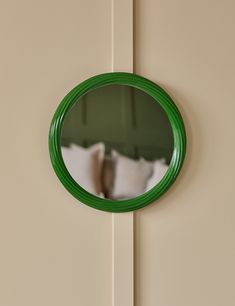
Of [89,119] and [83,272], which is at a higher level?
[89,119]

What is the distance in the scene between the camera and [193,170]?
5.85 feet


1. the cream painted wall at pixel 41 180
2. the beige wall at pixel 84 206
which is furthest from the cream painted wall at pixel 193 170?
the cream painted wall at pixel 41 180

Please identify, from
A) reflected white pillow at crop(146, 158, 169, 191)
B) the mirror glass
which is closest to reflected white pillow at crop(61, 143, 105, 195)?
the mirror glass

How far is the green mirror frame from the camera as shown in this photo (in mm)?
1673

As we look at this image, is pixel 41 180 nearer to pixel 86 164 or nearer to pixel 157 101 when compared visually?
pixel 86 164

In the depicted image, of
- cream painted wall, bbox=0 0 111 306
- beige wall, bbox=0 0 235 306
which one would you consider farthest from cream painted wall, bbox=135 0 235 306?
cream painted wall, bbox=0 0 111 306

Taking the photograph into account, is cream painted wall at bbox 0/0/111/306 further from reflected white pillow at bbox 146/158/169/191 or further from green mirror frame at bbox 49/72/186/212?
reflected white pillow at bbox 146/158/169/191

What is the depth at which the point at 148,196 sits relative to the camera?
172 centimetres

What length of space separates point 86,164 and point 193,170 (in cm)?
38

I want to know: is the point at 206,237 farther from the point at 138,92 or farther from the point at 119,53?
the point at 119,53

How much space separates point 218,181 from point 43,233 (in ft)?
2.10

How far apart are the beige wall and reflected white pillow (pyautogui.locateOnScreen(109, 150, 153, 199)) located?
0.09 meters

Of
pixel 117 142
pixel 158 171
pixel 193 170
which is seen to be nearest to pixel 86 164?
pixel 117 142

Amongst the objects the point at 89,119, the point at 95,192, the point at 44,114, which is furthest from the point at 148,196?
the point at 44,114
